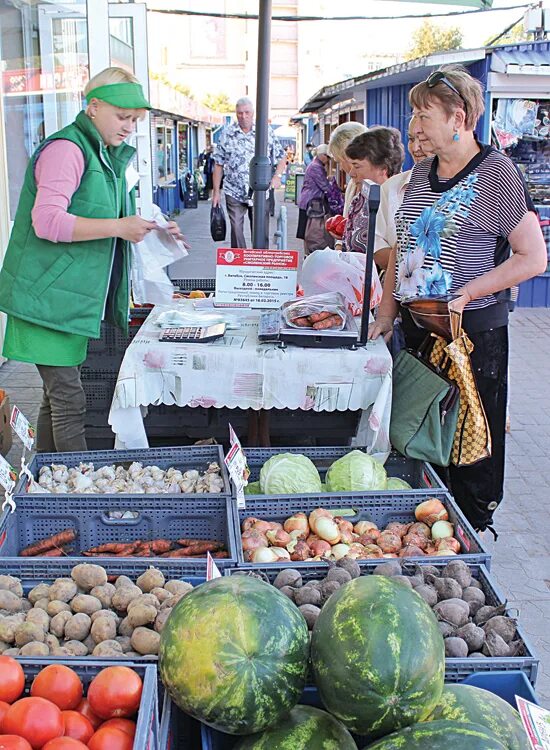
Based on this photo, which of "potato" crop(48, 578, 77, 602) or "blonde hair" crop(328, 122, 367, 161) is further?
"blonde hair" crop(328, 122, 367, 161)

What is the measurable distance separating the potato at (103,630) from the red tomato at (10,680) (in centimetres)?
45

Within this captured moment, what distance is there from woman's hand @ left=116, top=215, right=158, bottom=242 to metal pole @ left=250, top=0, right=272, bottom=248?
1757 millimetres

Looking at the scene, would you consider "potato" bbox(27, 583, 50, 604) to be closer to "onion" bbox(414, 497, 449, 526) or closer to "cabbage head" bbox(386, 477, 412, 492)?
"onion" bbox(414, 497, 449, 526)

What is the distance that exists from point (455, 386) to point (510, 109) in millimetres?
7953

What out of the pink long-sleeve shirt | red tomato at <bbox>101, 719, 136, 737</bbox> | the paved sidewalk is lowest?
the paved sidewalk

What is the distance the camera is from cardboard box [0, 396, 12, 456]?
5.08m

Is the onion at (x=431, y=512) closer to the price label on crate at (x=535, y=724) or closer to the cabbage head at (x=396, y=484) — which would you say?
the cabbage head at (x=396, y=484)

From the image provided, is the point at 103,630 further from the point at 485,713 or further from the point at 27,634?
the point at 485,713

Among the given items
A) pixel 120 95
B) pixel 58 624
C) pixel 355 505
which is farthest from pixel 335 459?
pixel 120 95

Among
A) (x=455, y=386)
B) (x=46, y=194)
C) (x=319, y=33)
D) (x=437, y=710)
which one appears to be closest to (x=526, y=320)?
(x=455, y=386)

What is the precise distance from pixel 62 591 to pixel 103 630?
0.24 meters

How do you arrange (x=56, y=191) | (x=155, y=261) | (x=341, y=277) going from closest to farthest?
(x=56, y=191) → (x=155, y=261) → (x=341, y=277)

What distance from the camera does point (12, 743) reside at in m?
1.52

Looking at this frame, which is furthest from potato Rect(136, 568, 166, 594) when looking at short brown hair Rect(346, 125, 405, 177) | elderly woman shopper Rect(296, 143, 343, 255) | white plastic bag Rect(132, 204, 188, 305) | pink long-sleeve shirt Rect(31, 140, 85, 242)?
elderly woman shopper Rect(296, 143, 343, 255)
